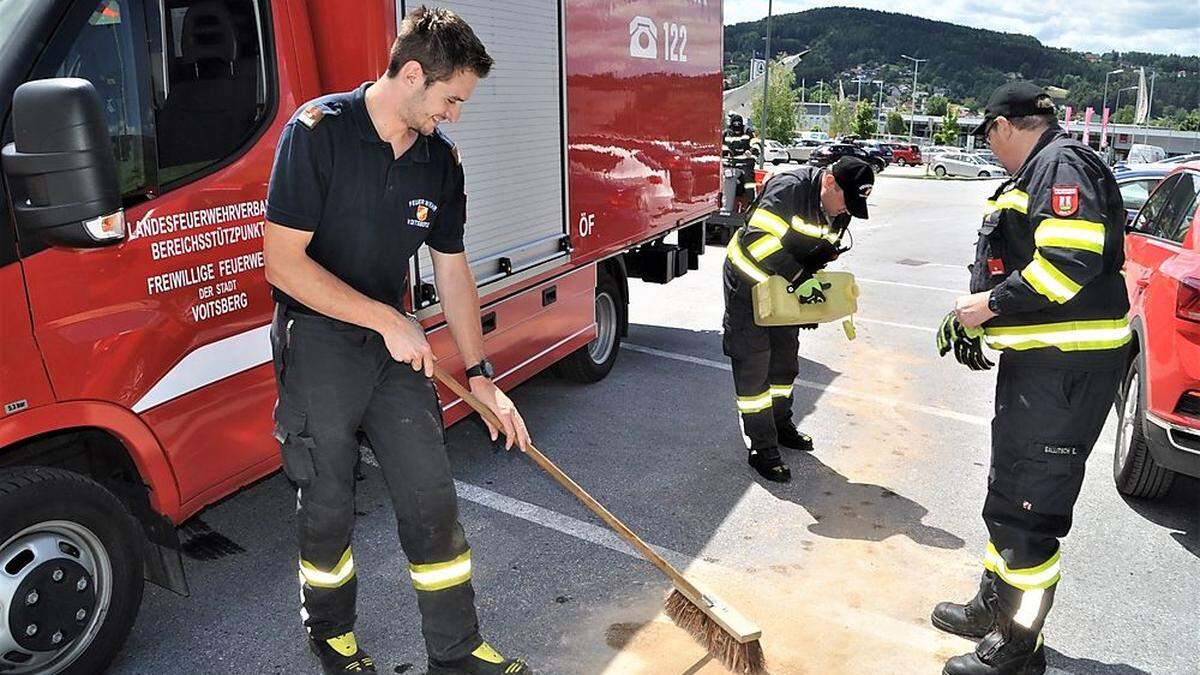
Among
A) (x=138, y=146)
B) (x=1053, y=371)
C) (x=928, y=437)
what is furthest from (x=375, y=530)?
(x=928, y=437)

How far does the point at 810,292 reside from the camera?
15.5 ft

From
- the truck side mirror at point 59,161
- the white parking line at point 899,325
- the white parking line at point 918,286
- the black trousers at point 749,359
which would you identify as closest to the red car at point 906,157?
the white parking line at point 918,286

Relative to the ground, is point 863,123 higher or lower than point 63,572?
higher

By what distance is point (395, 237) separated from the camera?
2.69 meters

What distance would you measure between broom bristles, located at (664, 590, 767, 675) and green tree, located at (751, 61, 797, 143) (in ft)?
181

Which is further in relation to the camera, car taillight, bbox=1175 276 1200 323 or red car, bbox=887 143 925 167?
red car, bbox=887 143 925 167

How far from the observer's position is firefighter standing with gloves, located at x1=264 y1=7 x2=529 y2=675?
2486mm

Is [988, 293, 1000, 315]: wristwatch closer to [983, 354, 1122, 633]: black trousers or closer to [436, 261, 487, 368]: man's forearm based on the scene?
[983, 354, 1122, 633]: black trousers

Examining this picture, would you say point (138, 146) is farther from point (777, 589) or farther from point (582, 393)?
point (582, 393)

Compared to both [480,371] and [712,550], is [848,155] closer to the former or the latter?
[712,550]

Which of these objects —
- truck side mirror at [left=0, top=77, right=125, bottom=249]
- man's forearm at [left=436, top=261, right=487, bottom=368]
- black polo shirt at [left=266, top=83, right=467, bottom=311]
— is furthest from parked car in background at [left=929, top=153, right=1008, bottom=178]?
truck side mirror at [left=0, top=77, right=125, bottom=249]

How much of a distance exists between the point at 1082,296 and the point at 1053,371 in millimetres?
252

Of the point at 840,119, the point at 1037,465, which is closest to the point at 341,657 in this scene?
the point at 1037,465

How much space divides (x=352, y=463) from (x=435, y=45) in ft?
4.07
